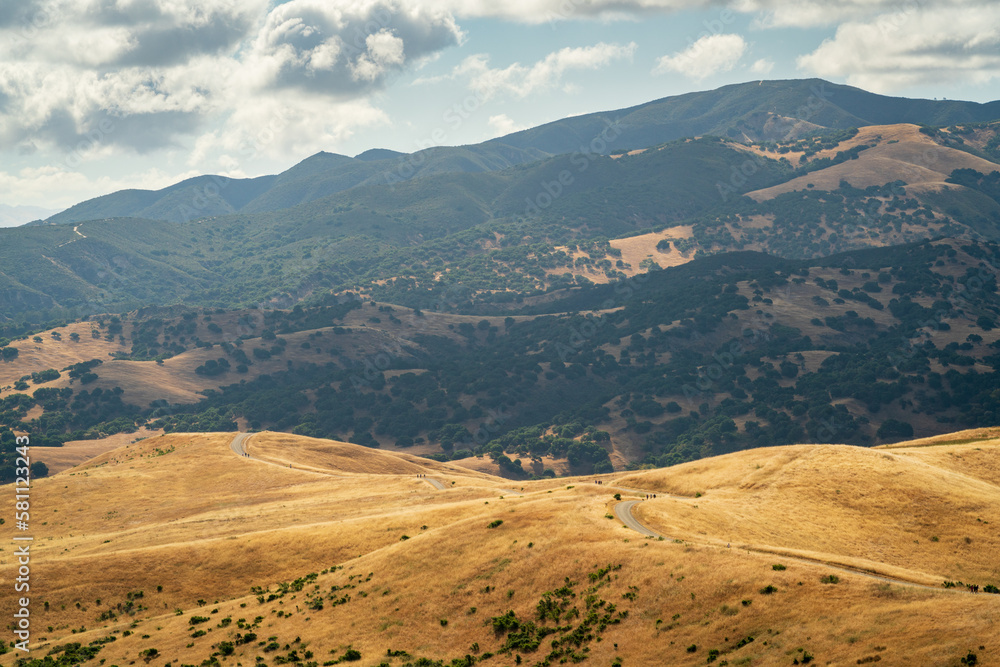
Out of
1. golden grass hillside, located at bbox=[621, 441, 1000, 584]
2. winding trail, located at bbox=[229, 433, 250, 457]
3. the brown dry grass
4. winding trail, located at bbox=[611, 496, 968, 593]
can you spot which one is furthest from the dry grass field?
the brown dry grass

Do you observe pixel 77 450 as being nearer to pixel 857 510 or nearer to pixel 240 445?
pixel 240 445

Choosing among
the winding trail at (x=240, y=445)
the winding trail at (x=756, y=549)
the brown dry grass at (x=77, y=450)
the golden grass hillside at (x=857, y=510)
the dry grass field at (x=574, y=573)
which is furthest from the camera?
the brown dry grass at (x=77, y=450)

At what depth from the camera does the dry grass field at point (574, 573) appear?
36.7 metres

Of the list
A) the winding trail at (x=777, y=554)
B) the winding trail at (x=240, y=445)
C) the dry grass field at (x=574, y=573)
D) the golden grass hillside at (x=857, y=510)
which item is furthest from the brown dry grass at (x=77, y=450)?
the golden grass hillside at (x=857, y=510)

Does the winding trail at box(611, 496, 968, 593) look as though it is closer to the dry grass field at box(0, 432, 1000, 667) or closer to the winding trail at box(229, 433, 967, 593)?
the winding trail at box(229, 433, 967, 593)

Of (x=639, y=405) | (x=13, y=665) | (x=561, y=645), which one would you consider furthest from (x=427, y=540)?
(x=639, y=405)

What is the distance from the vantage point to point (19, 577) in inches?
2263

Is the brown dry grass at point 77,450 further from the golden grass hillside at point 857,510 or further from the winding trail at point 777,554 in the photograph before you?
the golden grass hillside at point 857,510

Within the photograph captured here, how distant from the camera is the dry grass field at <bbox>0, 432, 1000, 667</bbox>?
36.7 meters

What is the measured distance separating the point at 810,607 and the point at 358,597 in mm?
29936

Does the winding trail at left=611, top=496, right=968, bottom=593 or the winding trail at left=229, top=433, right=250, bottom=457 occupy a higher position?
the winding trail at left=611, top=496, right=968, bottom=593

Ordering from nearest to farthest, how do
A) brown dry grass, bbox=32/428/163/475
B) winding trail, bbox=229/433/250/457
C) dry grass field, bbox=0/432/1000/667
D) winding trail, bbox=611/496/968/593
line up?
1. dry grass field, bbox=0/432/1000/667
2. winding trail, bbox=611/496/968/593
3. winding trail, bbox=229/433/250/457
4. brown dry grass, bbox=32/428/163/475

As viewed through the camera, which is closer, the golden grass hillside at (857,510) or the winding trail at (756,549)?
the winding trail at (756,549)

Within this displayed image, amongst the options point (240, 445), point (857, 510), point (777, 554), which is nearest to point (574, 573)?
point (777, 554)
